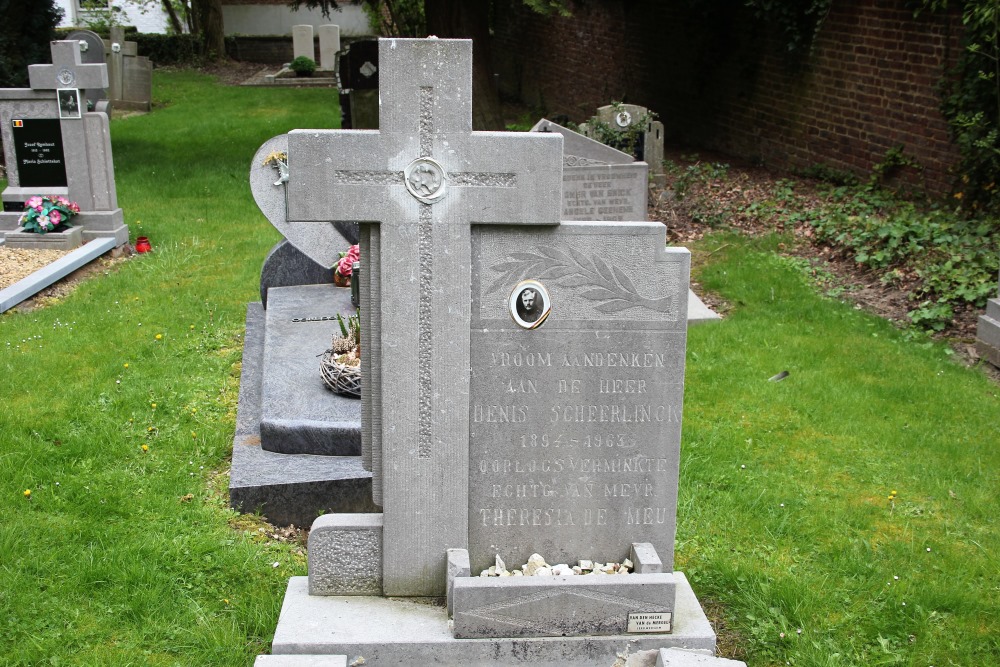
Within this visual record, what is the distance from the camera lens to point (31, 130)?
10.6 meters

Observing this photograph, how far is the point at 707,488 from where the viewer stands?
5.36 m

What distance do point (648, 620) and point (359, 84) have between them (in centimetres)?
891

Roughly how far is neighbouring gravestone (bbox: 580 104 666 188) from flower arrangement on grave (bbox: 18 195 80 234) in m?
5.76

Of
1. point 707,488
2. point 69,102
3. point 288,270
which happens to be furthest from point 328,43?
point 707,488

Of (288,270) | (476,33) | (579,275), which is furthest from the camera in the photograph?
(476,33)

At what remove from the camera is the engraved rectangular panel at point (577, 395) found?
141 inches

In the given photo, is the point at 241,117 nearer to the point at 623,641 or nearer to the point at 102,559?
the point at 102,559

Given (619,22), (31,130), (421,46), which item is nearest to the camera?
(421,46)

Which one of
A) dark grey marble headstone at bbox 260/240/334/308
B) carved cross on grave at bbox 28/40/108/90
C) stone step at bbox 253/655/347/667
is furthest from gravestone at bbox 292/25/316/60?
stone step at bbox 253/655/347/667

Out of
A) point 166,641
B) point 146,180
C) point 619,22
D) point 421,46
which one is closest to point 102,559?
point 166,641

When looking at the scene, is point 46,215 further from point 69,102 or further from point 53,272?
point 53,272

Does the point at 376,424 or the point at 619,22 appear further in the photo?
the point at 619,22

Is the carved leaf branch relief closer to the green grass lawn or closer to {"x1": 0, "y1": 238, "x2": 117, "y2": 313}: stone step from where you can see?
the green grass lawn

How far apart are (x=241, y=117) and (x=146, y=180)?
6378mm
